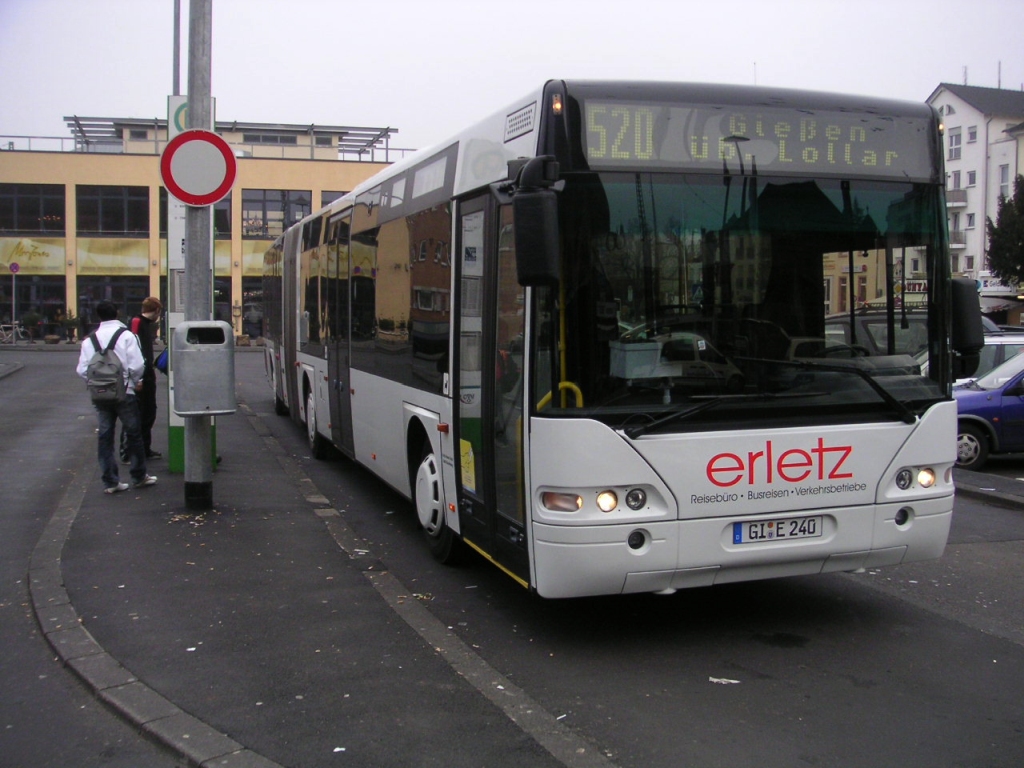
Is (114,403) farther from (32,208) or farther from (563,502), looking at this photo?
(32,208)

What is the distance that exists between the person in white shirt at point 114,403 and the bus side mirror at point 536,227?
606 cm

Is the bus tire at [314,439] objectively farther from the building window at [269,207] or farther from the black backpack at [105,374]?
the building window at [269,207]

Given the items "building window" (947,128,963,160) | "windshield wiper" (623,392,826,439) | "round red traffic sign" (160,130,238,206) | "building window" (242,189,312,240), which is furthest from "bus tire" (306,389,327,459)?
"building window" (947,128,963,160)

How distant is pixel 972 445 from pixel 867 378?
8166 millimetres

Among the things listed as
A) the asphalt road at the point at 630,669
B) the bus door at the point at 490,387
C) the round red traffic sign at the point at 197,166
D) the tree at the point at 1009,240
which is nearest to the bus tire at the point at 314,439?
the round red traffic sign at the point at 197,166

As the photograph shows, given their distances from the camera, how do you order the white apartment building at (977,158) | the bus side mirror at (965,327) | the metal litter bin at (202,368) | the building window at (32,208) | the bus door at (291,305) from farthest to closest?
the white apartment building at (977,158), the building window at (32,208), the bus door at (291,305), the metal litter bin at (202,368), the bus side mirror at (965,327)

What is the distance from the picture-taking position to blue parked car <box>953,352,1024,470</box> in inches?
504

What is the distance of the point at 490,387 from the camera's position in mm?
6172

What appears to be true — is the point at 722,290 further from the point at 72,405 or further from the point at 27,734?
the point at 72,405

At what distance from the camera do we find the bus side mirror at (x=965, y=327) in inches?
246

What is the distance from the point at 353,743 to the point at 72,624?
2.43 m

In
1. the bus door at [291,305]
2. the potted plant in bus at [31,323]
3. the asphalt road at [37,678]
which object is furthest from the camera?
the potted plant in bus at [31,323]

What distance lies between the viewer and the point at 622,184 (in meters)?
5.46

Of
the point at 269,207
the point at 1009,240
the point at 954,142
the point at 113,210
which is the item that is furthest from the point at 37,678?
the point at 954,142
